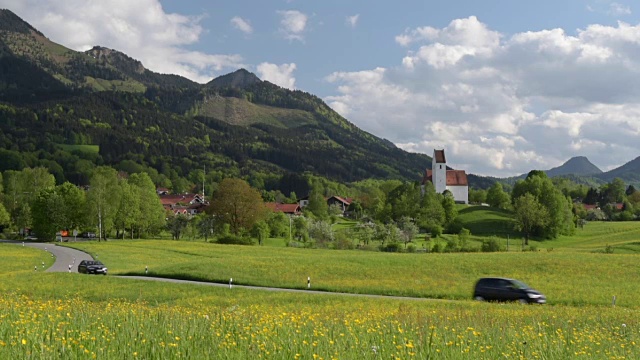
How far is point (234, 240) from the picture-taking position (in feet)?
335

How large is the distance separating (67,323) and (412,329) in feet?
23.3

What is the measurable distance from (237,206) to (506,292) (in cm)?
8153

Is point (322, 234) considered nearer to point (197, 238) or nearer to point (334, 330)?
point (197, 238)

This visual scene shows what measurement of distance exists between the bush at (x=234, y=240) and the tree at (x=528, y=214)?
60384mm

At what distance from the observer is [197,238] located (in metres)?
130

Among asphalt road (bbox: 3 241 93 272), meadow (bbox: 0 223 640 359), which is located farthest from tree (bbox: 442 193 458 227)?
asphalt road (bbox: 3 241 93 272)

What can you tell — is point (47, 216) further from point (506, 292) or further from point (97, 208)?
point (506, 292)

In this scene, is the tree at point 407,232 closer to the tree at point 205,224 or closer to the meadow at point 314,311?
the meadow at point 314,311

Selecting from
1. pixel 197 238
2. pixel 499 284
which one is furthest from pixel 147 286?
pixel 197 238

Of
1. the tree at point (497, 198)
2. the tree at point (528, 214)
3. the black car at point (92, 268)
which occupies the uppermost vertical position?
the tree at point (497, 198)

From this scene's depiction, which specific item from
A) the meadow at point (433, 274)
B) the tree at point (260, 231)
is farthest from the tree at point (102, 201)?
the meadow at point (433, 274)

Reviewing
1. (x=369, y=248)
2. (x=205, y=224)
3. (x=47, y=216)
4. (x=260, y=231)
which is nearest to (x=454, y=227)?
(x=369, y=248)

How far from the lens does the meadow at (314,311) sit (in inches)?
363

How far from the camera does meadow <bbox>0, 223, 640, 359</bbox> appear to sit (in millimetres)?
9219
